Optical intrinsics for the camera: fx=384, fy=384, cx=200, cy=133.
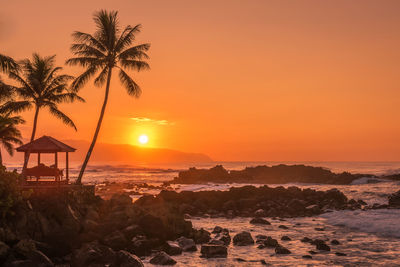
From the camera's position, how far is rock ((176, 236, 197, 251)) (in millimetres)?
18812

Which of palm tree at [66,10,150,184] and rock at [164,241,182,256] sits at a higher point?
palm tree at [66,10,150,184]

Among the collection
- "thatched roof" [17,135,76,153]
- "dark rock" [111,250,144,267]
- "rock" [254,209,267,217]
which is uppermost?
"thatched roof" [17,135,76,153]

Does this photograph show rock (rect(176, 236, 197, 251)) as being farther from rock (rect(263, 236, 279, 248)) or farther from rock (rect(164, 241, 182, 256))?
rock (rect(263, 236, 279, 248))

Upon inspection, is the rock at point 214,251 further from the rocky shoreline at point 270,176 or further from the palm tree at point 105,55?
the rocky shoreline at point 270,176

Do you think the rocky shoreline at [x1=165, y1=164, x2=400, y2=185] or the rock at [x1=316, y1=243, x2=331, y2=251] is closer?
the rock at [x1=316, y1=243, x2=331, y2=251]

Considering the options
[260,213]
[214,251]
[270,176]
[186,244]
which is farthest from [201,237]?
[270,176]

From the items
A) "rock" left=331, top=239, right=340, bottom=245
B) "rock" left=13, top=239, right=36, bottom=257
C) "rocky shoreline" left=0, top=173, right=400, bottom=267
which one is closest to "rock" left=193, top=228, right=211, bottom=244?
"rocky shoreline" left=0, top=173, right=400, bottom=267

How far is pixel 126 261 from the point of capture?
15008 mm

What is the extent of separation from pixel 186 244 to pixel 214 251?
2.04 metres

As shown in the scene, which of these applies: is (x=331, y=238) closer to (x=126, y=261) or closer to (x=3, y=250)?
(x=126, y=261)

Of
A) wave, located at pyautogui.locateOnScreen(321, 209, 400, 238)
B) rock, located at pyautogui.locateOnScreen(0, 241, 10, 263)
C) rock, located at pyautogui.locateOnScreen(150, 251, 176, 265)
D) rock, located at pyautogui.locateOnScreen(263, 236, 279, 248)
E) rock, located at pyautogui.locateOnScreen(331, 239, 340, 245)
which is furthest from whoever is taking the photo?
wave, located at pyautogui.locateOnScreen(321, 209, 400, 238)

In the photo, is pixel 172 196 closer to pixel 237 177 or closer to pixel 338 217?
pixel 338 217

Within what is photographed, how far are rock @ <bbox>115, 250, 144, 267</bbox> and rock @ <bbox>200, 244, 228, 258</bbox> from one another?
370cm

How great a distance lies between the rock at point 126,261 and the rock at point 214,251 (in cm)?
370
